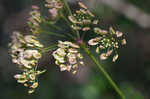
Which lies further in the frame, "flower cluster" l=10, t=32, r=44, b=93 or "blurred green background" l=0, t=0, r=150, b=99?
"blurred green background" l=0, t=0, r=150, b=99

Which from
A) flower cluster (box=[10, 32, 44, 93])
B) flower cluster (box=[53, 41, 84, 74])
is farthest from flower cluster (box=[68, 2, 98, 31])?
flower cluster (box=[10, 32, 44, 93])

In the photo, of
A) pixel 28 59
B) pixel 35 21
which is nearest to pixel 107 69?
pixel 35 21

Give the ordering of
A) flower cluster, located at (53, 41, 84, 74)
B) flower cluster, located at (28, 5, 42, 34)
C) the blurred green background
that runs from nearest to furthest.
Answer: flower cluster, located at (53, 41, 84, 74) → flower cluster, located at (28, 5, 42, 34) → the blurred green background

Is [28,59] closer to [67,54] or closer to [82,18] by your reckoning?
[67,54]

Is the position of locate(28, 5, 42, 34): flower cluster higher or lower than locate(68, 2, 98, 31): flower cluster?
lower

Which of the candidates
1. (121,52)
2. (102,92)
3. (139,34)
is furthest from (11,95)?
(139,34)

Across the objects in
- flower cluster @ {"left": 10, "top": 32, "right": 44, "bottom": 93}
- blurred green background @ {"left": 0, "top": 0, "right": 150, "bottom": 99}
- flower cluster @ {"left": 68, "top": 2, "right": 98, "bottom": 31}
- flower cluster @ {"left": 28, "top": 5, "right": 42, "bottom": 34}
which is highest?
flower cluster @ {"left": 68, "top": 2, "right": 98, "bottom": 31}

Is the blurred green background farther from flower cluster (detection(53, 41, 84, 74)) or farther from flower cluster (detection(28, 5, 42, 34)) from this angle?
flower cluster (detection(53, 41, 84, 74))

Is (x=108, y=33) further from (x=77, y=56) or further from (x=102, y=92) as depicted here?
(x=102, y=92)

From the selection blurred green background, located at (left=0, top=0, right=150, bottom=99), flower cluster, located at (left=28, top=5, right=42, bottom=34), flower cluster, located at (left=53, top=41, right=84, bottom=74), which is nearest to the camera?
flower cluster, located at (left=53, top=41, right=84, bottom=74)
